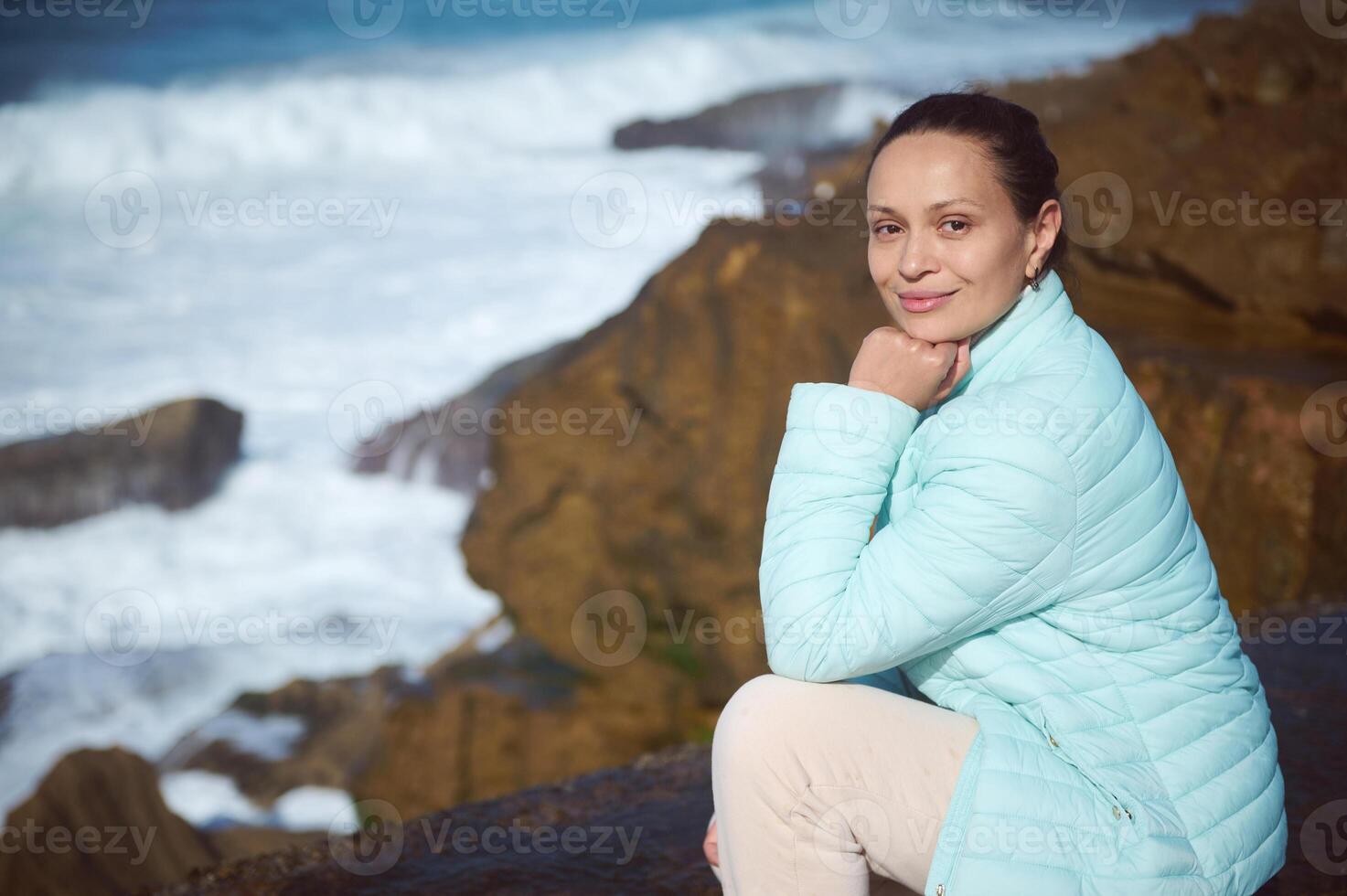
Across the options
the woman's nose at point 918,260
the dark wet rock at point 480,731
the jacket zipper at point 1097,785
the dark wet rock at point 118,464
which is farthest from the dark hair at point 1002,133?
the dark wet rock at point 118,464

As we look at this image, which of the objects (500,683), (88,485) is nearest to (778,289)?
(500,683)

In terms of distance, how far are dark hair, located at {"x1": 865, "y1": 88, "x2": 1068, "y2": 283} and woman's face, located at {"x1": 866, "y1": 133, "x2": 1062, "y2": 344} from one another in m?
0.01

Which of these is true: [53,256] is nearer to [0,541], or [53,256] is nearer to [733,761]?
[0,541]

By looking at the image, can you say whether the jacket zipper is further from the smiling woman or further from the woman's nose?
the woman's nose

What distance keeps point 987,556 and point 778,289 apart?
15.1 ft

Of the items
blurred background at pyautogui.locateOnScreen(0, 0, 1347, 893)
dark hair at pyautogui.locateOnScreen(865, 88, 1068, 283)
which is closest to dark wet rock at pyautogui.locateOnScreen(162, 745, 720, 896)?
blurred background at pyautogui.locateOnScreen(0, 0, 1347, 893)

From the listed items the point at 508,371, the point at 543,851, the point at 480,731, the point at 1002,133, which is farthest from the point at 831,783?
the point at 508,371

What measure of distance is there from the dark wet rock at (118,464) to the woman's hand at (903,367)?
8.42 metres

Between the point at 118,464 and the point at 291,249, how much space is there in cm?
418

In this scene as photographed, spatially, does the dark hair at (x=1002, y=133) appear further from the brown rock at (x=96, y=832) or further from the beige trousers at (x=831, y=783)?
the brown rock at (x=96, y=832)

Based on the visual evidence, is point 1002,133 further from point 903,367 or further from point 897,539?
point 897,539

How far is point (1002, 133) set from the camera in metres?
1.42

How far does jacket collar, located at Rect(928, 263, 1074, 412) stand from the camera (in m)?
1.44

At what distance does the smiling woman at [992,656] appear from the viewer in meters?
1.27
